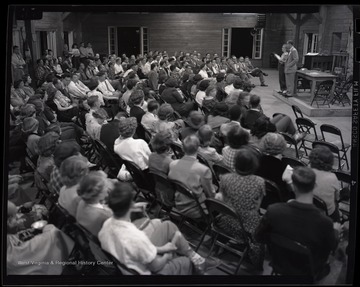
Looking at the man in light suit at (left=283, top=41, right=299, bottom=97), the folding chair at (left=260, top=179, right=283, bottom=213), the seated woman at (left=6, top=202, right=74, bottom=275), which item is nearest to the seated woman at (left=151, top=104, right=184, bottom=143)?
the folding chair at (left=260, top=179, right=283, bottom=213)

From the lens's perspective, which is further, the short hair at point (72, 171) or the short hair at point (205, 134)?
the short hair at point (205, 134)

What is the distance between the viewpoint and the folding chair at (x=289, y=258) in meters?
2.59

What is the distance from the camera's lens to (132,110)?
5418 millimetres

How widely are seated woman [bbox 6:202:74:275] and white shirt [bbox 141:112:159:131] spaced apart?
238 centimetres

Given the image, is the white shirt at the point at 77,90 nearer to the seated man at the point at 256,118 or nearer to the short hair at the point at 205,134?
the seated man at the point at 256,118

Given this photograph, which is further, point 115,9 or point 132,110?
point 132,110

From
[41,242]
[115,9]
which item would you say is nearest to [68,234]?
[41,242]

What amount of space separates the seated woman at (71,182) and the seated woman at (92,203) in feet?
0.36

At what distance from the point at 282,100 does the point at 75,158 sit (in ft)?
24.8

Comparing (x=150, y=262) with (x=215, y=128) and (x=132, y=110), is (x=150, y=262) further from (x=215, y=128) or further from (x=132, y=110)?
(x=132, y=110)

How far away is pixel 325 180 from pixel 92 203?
1897 mm

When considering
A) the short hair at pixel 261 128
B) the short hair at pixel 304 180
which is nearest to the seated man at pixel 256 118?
the short hair at pixel 261 128

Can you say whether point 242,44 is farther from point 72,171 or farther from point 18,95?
point 72,171

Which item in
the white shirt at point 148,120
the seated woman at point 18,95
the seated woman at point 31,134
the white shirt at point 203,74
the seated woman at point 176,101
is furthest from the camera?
the white shirt at point 203,74
